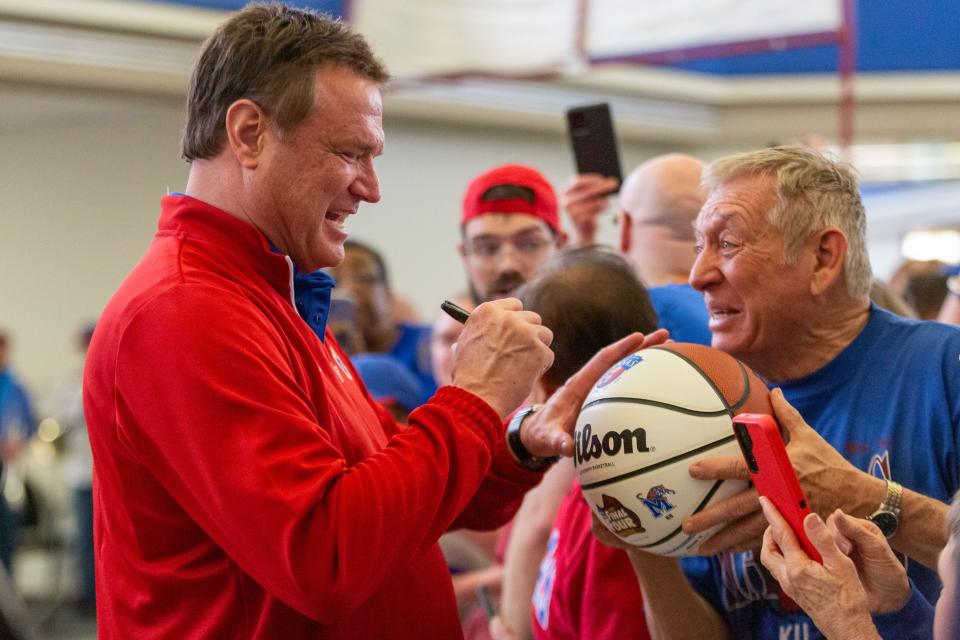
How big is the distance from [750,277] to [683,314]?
21.0 inches

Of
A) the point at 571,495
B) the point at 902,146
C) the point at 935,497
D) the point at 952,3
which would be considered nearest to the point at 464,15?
the point at 571,495

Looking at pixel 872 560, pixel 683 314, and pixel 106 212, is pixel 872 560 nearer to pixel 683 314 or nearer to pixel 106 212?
pixel 683 314

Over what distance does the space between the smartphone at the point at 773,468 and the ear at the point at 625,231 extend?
1.56 m

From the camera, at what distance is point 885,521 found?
2.07 metres

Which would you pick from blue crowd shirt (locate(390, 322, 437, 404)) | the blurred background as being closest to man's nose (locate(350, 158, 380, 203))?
blue crowd shirt (locate(390, 322, 437, 404))

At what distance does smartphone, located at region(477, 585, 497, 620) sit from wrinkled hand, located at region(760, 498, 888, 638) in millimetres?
1710

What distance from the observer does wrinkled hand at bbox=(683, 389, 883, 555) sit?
2031 millimetres

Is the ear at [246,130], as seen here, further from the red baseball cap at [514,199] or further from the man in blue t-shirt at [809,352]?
the red baseball cap at [514,199]

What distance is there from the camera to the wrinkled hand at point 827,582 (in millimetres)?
1855

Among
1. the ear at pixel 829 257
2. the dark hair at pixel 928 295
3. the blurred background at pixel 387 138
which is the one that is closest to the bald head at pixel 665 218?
the ear at pixel 829 257

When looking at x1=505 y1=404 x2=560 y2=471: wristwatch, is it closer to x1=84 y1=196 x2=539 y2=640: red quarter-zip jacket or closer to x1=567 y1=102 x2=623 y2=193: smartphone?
x1=84 y1=196 x2=539 y2=640: red quarter-zip jacket

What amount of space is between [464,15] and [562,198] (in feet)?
6.52

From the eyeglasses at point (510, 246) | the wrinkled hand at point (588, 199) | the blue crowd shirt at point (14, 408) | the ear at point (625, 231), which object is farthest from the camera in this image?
the blue crowd shirt at point (14, 408)

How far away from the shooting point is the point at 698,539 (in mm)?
2107
